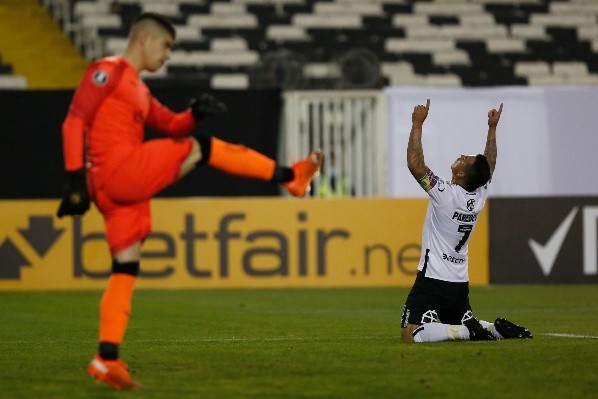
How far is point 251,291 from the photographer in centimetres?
1809

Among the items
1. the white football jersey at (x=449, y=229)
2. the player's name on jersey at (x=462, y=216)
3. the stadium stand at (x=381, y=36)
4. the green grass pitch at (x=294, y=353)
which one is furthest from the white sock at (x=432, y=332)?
the stadium stand at (x=381, y=36)

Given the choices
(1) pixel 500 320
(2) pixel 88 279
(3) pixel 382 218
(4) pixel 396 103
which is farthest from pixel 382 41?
(1) pixel 500 320

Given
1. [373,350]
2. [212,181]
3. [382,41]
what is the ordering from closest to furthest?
[373,350]
[212,181]
[382,41]

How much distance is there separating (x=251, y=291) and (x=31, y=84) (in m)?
8.41

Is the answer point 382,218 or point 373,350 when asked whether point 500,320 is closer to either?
point 373,350

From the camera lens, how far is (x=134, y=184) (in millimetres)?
7398

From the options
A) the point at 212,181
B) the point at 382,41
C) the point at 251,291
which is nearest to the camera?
the point at 251,291

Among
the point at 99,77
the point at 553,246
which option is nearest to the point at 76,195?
the point at 99,77

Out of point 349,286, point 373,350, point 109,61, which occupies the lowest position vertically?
point 349,286

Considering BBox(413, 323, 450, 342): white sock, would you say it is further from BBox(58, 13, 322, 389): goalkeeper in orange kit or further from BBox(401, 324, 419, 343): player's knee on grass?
BBox(58, 13, 322, 389): goalkeeper in orange kit

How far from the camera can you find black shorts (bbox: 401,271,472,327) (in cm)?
1008

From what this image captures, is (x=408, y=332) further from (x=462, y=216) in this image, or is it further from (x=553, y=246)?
(x=553, y=246)

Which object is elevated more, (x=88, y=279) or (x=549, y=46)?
(x=549, y=46)

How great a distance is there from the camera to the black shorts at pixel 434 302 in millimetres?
10078
